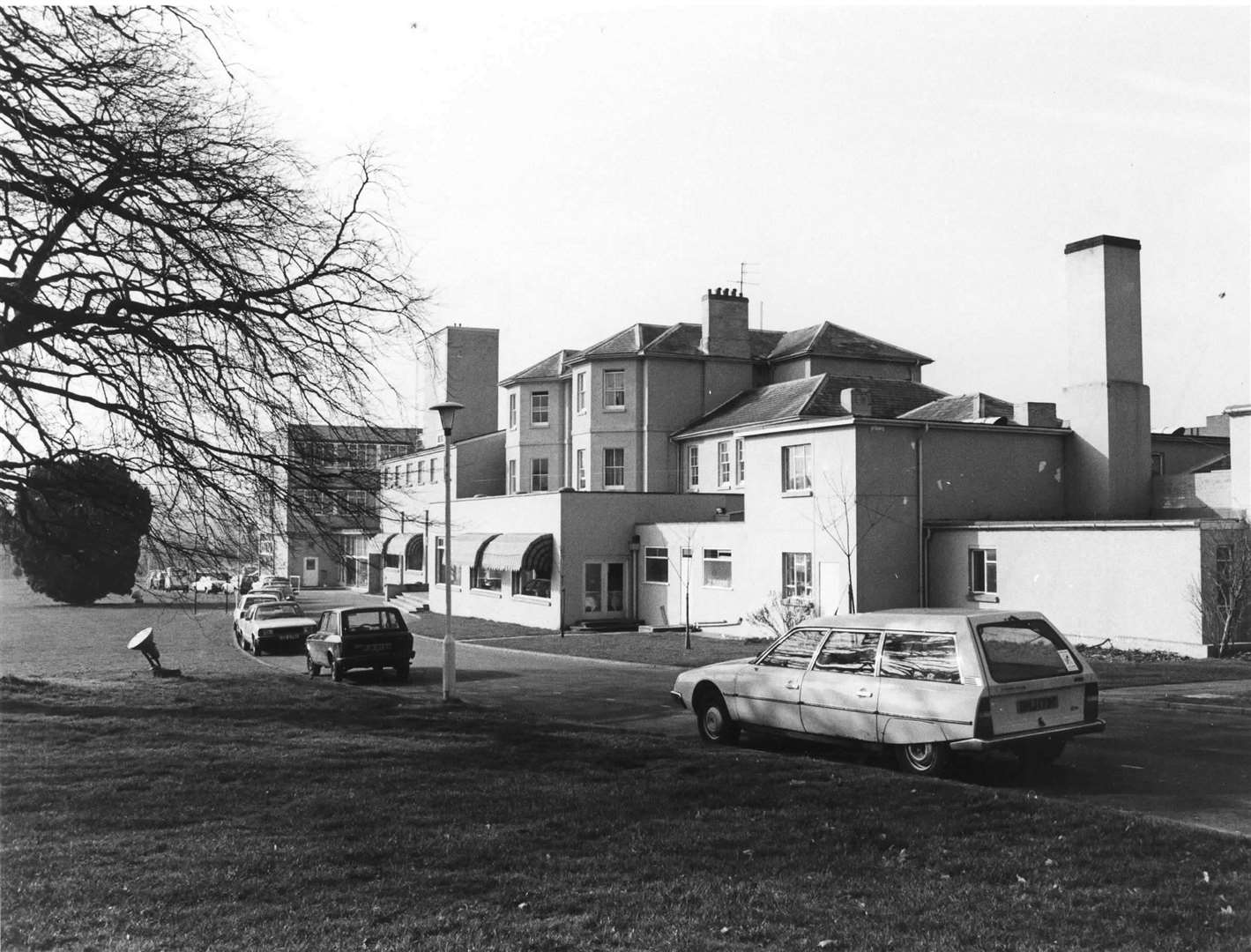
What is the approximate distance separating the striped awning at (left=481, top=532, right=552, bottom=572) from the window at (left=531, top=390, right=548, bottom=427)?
9965mm

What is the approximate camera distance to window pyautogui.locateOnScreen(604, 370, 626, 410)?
46.9 metres

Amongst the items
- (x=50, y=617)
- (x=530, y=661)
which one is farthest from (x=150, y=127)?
(x=50, y=617)

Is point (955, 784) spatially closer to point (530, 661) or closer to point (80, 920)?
point (80, 920)

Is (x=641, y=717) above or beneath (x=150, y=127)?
beneath

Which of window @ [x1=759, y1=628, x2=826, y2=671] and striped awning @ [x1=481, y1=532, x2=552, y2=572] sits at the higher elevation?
striped awning @ [x1=481, y1=532, x2=552, y2=572]

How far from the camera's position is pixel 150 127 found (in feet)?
40.0

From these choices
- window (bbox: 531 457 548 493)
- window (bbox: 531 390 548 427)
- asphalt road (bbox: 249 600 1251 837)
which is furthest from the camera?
window (bbox: 531 390 548 427)

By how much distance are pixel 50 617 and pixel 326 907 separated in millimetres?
60894

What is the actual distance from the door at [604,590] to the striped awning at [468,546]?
21.3 feet

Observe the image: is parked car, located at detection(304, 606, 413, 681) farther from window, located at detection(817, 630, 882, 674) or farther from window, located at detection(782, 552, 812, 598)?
window, located at detection(817, 630, 882, 674)

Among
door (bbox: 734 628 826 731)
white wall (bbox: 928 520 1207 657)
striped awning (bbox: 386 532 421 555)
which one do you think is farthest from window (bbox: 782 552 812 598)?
striped awning (bbox: 386 532 421 555)

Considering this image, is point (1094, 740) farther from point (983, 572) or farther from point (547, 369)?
point (547, 369)

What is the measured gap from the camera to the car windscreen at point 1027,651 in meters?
10.9

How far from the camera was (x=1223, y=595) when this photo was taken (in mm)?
24031
